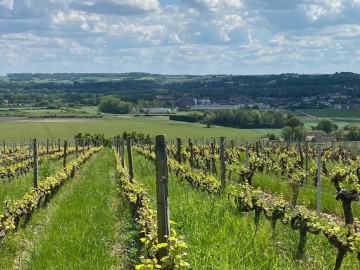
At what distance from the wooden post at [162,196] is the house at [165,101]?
143807 millimetres

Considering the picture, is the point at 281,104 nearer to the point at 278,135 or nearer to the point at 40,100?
the point at 278,135

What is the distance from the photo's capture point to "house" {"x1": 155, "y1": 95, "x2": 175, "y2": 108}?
152925mm

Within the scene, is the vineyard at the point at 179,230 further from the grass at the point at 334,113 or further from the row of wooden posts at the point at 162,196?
the grass at the point at 334,113

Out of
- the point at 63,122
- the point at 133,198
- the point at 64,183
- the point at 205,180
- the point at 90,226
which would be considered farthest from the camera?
the point at 63,122

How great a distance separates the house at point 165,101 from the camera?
153 m

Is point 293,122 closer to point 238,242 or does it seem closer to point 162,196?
point 238,242

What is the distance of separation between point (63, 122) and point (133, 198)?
8890cm

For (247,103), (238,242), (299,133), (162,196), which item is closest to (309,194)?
(238,242)

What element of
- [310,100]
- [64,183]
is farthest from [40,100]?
[64,183]

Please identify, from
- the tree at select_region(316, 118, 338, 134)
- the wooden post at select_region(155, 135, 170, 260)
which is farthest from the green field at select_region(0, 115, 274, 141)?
the wooden post at select_region(155, 135, 170, 260)

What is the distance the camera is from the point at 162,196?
584cm

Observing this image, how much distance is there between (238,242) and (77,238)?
2906mm

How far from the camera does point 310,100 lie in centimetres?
14225

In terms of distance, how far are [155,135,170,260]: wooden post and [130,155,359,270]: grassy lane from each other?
2.59 feet
